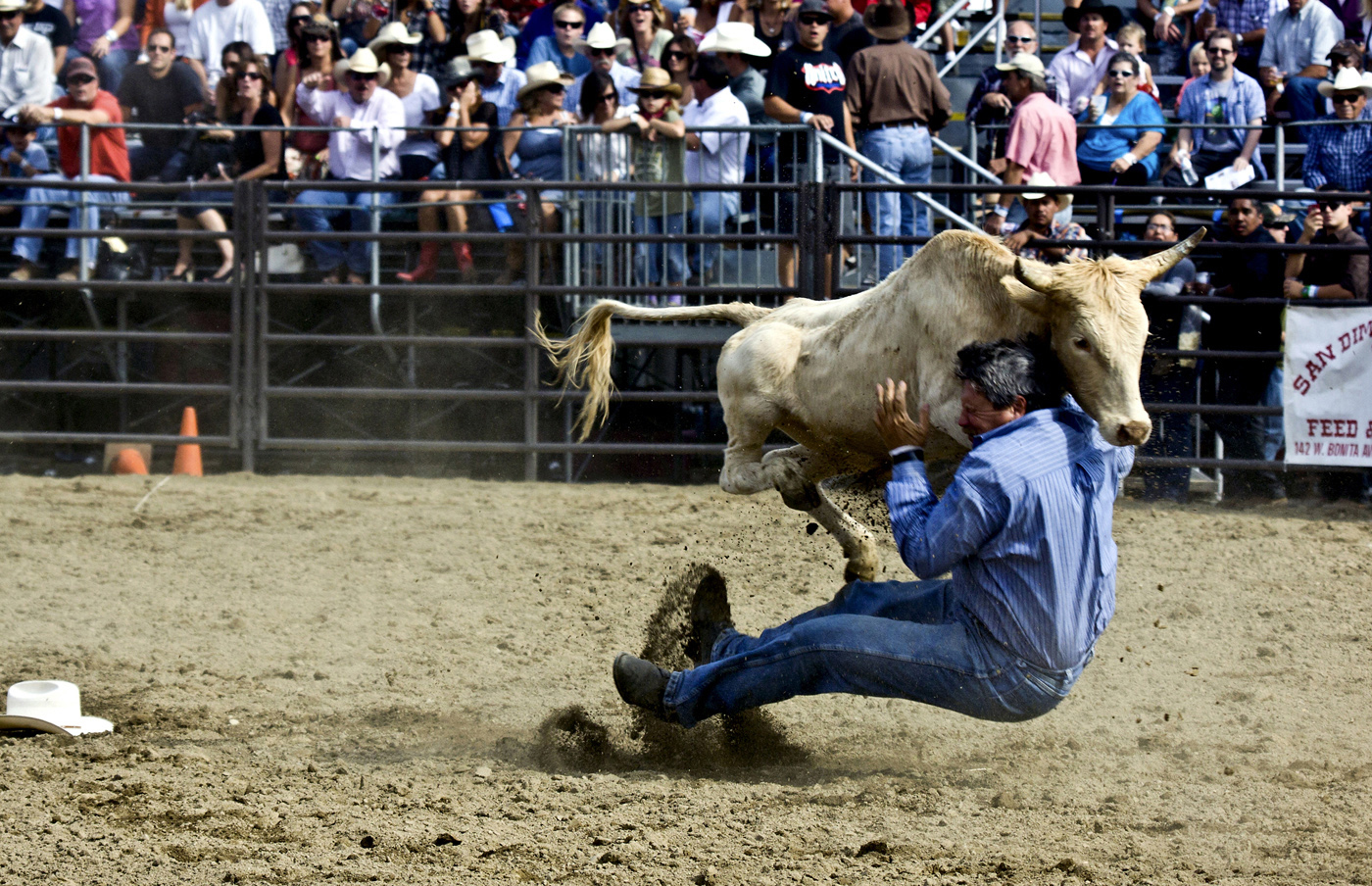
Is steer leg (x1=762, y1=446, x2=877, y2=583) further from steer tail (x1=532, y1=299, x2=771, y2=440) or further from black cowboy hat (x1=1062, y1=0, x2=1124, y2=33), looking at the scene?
black cowboy hat (x1=1062, y1=0, x2=1124, y2=33)

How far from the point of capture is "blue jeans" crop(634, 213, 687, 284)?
888cm

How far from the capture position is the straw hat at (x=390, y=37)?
386 inches

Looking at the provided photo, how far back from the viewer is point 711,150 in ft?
28.6

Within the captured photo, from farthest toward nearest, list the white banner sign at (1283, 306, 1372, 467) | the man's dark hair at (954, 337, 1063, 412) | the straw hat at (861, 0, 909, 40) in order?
1. the straw hat at (861, 0, 909, 40)
2. the white banner sign at (1283, 306, 1372, 467)
3. the man's dark hair at (954, 337, 1063, 412)

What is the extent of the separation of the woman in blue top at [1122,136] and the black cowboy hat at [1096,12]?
755 millimetres

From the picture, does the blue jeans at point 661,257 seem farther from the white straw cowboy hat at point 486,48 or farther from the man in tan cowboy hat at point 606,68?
the white straw cowboy hat at point 486,48

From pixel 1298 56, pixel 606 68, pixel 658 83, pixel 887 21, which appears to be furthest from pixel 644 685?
pixel 1298 56

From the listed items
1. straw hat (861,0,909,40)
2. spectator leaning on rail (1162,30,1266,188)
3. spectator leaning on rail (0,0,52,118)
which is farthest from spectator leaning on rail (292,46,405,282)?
spectator leaning on rail (1162,30,1266,188)

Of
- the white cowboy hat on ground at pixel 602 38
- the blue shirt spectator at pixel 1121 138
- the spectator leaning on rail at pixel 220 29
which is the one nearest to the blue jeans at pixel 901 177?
the blue shirt spectator at pixel 1121 138

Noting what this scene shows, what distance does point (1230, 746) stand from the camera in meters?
4.42

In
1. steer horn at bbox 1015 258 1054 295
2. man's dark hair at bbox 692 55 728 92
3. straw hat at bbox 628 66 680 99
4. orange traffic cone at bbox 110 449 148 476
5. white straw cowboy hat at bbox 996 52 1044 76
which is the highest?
white straw cowboy hat at bbox 996 52 1044 76

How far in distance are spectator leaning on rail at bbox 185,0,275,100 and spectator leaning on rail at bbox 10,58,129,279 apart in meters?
0.95

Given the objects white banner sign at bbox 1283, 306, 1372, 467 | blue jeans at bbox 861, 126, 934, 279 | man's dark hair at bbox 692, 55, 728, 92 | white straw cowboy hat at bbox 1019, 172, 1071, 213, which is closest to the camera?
white straw cowboy hat at bbox 1019, 172, 1071, 213

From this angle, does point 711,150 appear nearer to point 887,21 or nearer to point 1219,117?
point 887,21
